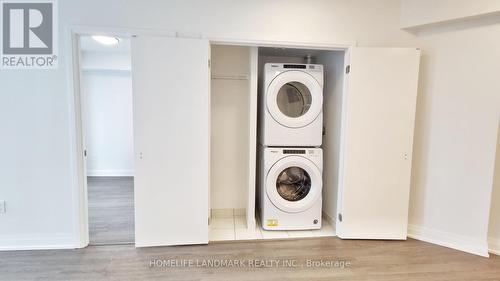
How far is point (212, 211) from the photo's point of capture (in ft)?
9.71

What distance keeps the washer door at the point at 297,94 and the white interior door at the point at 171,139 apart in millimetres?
656

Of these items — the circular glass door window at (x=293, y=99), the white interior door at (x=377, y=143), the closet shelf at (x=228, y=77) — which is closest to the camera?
the white interior door at (x=377, y=143)

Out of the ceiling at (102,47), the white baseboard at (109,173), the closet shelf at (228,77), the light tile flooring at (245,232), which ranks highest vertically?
the ceiling at (102,47)

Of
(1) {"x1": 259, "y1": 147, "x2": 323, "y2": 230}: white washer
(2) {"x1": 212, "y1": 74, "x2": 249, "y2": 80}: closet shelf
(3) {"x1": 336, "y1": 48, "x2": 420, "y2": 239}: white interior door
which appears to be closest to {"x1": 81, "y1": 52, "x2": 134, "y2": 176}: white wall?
(2) {"x1": 212, "y1": 74, "x2": 249, "y2": 80}: closet shelf

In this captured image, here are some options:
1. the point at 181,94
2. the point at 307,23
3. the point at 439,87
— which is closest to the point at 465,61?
the point at 439,87

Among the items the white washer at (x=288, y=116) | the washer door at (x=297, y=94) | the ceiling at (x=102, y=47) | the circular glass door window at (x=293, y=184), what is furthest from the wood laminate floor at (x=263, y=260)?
the ceiling at (x=102, y=47)

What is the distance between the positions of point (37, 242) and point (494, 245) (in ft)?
13.1

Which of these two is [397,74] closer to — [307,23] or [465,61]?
[465,61]

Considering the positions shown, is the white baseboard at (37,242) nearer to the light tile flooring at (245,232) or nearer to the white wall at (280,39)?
the white wall at (280,39)

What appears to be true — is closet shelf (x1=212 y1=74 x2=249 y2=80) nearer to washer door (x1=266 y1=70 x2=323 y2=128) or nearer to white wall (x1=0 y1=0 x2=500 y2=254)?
washer door (x1=266 y1=70 x2=323 y2=128)

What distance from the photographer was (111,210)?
3.09 m

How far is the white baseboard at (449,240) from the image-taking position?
225cm

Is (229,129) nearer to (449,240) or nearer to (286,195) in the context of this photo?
(286,195)

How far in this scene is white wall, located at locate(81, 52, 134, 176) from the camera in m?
4.42
